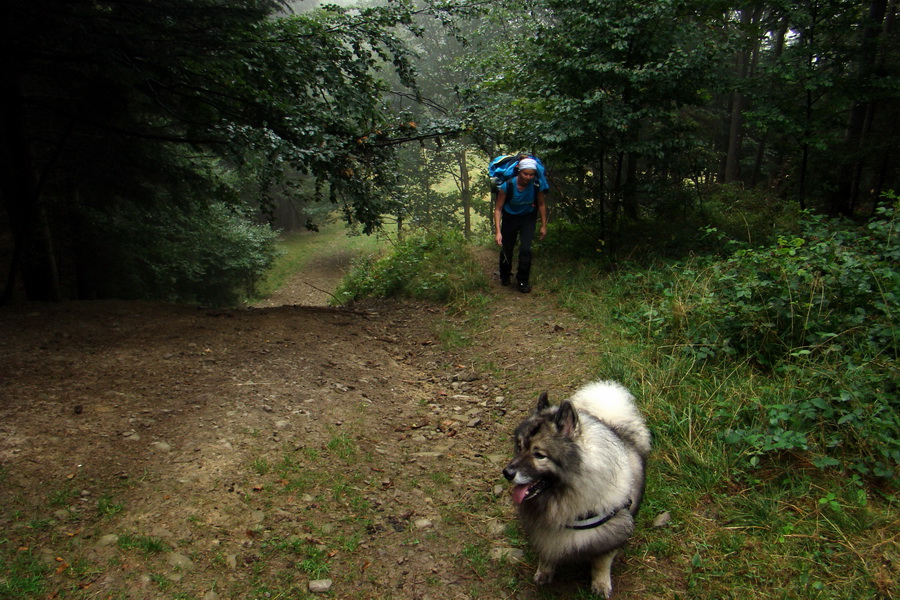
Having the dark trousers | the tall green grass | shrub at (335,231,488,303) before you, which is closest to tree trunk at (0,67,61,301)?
shrub at (335,231,488,303)

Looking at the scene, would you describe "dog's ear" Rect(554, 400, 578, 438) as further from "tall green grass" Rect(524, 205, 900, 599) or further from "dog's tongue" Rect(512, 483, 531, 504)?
"tall green grass" Rect(524, 205, 900, 599)

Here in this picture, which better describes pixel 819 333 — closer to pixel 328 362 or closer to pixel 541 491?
pixel 541 491

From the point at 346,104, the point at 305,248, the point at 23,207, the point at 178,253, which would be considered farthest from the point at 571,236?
the point at 305,248

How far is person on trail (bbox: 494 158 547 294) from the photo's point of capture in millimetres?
6418

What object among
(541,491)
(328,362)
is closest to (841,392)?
(541,491)

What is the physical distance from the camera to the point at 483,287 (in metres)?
7.42

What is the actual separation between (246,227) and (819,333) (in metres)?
14.3

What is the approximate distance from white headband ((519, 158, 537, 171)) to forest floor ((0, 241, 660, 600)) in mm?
2118

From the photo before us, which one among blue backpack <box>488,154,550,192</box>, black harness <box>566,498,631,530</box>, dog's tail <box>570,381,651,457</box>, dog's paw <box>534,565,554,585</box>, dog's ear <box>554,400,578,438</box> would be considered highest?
blue backpack <box>488,154,550,192</box>

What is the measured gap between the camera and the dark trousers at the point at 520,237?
6816 millimetres

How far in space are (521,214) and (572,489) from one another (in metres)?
4.86

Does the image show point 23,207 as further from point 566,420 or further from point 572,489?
point 572,489

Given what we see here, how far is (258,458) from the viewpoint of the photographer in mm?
3408

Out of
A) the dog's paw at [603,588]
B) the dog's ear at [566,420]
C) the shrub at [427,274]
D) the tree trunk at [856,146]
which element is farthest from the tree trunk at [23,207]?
the tree trunk at [856,146]
